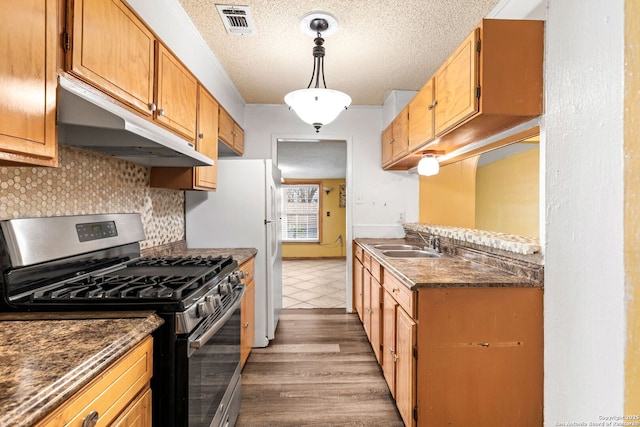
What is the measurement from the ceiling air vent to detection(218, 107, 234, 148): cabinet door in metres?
0.68

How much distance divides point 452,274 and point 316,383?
122 cm

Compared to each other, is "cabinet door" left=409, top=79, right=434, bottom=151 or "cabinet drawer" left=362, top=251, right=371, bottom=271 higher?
"cabinet door" left=409, top=79, right=434, bottom=151

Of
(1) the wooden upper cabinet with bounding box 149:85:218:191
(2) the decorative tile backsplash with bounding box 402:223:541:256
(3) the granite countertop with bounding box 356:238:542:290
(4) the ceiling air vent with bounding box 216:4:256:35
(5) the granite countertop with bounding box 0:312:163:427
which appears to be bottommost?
(5) the granite countertop with bounding box 0:312:163:427

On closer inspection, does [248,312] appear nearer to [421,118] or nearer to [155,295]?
[155,295]

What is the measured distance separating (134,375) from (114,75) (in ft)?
3.64

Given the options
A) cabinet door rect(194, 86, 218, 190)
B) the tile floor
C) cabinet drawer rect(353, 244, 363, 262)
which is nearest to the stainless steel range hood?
cabinet door rect(194, 86, 218, 190)

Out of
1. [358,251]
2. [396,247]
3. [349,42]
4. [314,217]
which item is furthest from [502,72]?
[314,217]

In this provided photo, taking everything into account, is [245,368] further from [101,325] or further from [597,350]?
[597,350]

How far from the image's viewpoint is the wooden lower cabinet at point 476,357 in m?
1.57

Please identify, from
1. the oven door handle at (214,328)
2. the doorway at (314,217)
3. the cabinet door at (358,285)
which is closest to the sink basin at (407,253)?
the cabinet door at (358,285)

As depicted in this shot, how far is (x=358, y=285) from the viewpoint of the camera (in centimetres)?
346

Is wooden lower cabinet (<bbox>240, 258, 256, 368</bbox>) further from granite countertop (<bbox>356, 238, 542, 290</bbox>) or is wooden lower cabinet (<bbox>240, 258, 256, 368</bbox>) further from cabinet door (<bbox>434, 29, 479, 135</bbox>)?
cabinet door (<bbox>434, 29, 479, 135</bbox>)

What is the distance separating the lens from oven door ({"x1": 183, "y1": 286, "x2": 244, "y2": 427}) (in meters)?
1.18

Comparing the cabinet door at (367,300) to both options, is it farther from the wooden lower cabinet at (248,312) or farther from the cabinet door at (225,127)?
the cabinet door at (225,127)
